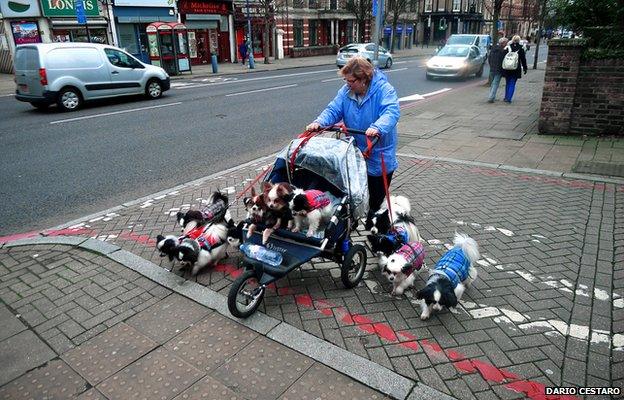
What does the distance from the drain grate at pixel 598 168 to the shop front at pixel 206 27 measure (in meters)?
30.1

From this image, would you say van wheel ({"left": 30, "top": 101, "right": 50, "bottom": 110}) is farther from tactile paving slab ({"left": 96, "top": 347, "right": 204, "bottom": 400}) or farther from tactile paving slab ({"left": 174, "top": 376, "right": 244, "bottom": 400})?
tactile paving slab ({"left": 174, "top": 376, "right": 244, "bottom": 400})

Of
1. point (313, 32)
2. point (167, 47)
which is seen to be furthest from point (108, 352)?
point (313, 32)

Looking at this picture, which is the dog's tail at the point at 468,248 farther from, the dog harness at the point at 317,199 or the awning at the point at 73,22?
the awning at the point at 73,22

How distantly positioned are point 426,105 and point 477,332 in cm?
1198

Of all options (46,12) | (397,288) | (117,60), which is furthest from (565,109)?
(46,12)

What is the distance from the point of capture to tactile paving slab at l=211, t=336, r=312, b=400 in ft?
9.66

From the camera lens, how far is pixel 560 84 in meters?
9.20

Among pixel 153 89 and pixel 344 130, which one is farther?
pixel 153 89

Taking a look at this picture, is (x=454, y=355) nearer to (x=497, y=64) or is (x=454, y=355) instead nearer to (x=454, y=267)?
(x=454, y=267)

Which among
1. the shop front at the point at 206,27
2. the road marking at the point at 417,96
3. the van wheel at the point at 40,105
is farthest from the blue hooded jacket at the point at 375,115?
the shop front at the point at 206,27

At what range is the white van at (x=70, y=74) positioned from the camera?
13.3 m

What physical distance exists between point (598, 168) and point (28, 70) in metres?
15.6

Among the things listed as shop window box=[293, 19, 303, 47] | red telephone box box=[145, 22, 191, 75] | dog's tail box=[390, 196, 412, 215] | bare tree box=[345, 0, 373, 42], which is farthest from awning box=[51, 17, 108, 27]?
dog's tail box=[390, 196, 412, 215]

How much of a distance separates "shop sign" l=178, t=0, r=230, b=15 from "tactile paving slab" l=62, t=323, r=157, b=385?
31.9 m
